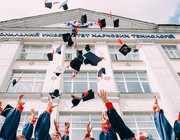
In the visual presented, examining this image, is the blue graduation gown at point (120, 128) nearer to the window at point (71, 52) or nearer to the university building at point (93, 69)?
the university building at point (93, 69)

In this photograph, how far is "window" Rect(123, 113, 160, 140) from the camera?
27.6 feet

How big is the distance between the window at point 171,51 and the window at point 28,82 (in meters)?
10.5

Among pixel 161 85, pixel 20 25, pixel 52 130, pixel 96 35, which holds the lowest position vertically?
pixel 52 130

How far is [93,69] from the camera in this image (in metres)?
11.6

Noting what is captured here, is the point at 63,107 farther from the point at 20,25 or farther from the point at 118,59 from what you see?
the point at 20,25

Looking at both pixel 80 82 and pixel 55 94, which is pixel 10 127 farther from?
pixel 80 82

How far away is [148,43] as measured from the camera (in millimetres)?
13664

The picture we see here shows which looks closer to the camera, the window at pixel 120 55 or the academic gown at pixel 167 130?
the academic gown at pixel 167 130

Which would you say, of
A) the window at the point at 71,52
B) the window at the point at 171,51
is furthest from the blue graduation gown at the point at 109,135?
the window at the point at 171,51

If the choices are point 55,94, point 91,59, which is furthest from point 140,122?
point 55,94

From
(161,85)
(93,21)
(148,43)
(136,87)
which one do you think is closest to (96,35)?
(93,21)

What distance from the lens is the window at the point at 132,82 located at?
34.7 ft

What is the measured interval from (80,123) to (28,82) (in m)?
4.75

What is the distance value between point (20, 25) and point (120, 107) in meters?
12.2
